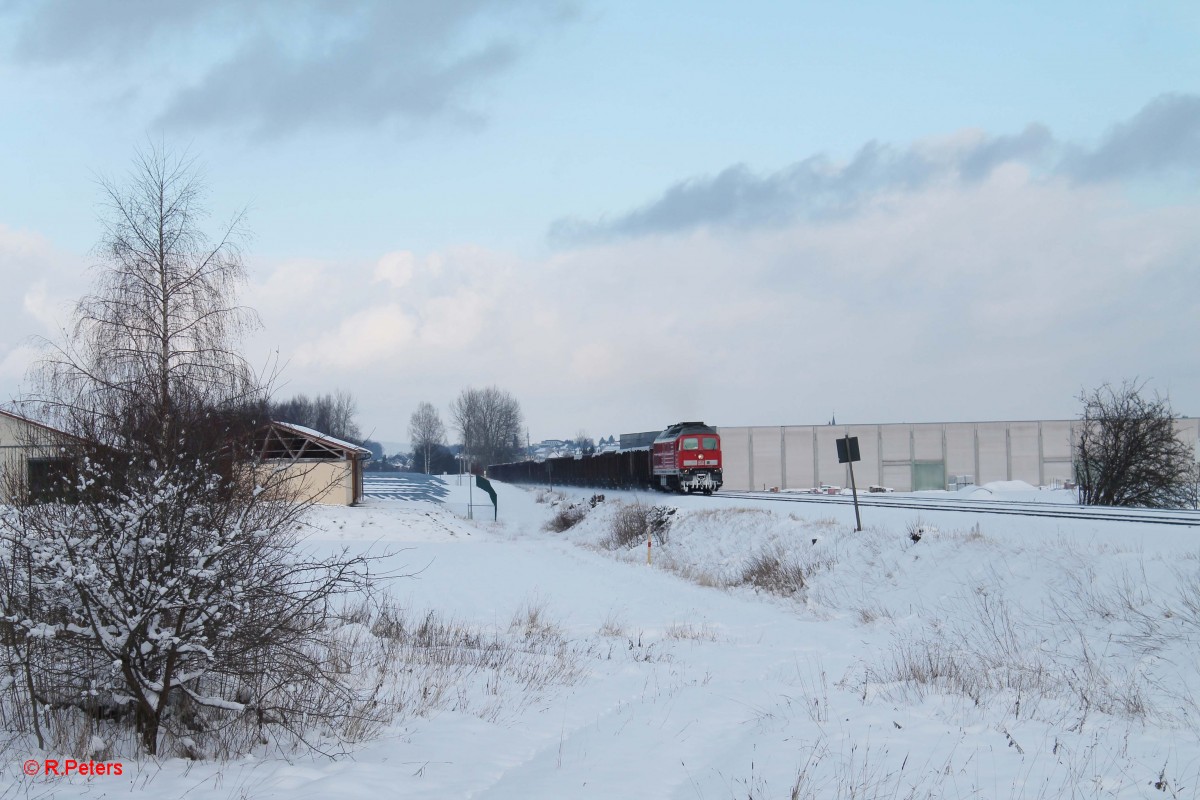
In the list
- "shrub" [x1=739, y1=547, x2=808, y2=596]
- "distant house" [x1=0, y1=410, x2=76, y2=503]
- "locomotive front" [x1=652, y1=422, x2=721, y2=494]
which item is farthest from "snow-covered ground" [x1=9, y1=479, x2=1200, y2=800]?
"locomotive front" [x1=652, y1=422, x2=721, y2=494]

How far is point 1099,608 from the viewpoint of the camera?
1283 centimetres

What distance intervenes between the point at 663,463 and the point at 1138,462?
22.2 m

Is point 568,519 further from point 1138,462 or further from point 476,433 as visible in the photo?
point 476,433

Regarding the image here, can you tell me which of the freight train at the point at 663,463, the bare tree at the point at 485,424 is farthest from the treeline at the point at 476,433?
the freight train at the point at 663,463

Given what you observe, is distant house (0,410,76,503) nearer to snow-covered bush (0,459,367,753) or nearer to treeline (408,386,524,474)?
snow-covered bush (0,459,367,753)

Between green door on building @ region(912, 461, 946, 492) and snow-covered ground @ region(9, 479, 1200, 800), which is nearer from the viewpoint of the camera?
snow-covered ground @ region(9, 479, 1200, 800)

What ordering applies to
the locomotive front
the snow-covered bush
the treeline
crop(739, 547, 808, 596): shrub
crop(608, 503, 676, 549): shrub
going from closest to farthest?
1. the snow-covered bush
2. crop(739, 547, 808, 596): shrub
3. crop(608, 503, 676, 549): shrub
4. the locomotive front
5. the treeline

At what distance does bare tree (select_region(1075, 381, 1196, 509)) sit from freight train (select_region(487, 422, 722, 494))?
55.7 ft

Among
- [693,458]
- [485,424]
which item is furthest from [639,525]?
[485,424]

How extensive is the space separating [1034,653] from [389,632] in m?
9.40

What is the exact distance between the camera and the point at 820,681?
420 inches

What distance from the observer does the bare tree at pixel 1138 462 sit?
27.1 meters

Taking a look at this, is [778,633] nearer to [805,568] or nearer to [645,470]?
[805,568]

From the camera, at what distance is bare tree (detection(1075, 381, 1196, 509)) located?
27.1 metres
